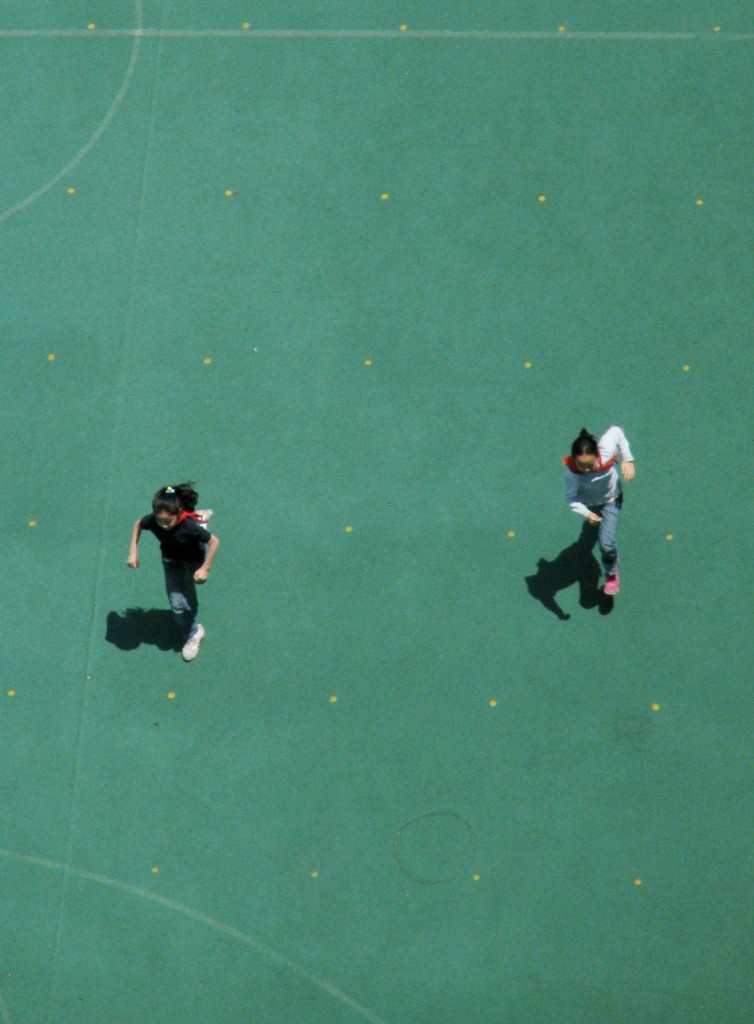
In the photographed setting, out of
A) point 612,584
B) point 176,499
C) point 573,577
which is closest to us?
point 176,499

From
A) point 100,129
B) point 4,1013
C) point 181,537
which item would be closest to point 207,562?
point 181,537

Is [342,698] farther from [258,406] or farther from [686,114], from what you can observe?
[686,114]

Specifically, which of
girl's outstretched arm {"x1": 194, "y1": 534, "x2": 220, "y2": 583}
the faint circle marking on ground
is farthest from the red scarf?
the faint circle marking on ground

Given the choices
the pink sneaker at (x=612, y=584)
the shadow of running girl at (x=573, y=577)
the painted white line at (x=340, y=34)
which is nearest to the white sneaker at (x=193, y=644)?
the shadow of running girl at (x=573, y=577)

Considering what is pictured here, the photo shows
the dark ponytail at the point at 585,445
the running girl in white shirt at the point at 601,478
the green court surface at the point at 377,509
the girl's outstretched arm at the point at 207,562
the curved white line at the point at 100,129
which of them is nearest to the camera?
the dark ponytail at the point at 585,445

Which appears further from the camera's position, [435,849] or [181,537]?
[435,849]

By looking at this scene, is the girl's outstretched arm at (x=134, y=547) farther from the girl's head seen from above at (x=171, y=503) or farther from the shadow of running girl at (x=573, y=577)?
the shadow of running girl at (x=573, y=577)

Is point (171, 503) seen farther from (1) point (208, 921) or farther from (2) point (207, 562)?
(1) point (208, 921)
